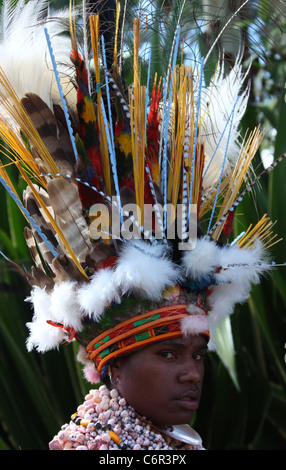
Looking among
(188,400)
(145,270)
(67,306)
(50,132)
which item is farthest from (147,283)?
(50,132)

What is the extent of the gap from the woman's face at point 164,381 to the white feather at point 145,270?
17 cm

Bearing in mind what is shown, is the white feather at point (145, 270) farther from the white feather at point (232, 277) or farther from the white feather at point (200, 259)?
the white feather at point (232, 277)

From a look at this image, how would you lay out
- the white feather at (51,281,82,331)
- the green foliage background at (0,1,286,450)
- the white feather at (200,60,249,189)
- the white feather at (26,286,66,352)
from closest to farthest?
1. the white feather at (51,281,82,331)
2. the white feather at (26,286,66,352)
3. the white feather at (200,60,249,189)
4. the green foliage background at (0,1,286,450)

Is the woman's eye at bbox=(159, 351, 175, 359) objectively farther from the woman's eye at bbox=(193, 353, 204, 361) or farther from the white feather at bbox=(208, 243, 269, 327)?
the white feather at bbox=(208, 243, 269, 327)

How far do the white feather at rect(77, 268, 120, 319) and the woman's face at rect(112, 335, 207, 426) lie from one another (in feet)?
0.60

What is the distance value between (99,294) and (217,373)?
153 centimetres

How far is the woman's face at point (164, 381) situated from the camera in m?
1.58

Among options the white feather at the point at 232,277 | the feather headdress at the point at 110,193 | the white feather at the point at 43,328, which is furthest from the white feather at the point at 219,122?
the white feather at the point at 43,328

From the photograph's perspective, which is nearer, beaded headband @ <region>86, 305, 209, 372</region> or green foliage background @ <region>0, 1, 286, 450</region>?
beaded headband @ <region>86, 305, 209, 372</region>

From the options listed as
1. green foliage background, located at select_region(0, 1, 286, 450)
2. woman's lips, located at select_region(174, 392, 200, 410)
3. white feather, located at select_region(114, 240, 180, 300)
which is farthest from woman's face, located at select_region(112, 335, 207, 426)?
green foliage background, located at select_region(0, 1, 286, 450)

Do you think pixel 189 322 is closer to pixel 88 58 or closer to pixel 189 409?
pixel 189 409

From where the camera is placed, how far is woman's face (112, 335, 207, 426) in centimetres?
158

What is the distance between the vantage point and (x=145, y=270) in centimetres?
152

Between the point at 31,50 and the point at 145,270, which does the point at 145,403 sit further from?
the point at 31,50
